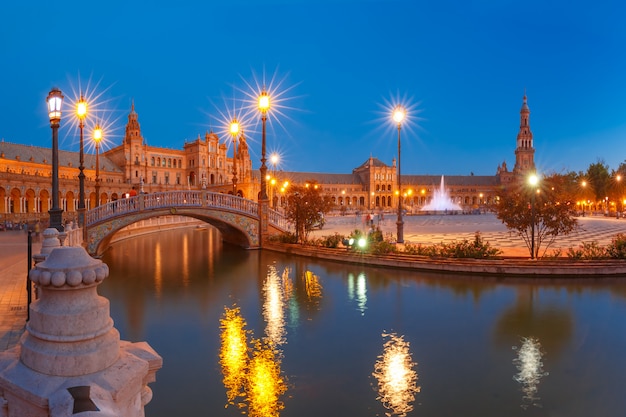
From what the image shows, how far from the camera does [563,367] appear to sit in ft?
28.3

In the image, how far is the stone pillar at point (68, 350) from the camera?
2637mm

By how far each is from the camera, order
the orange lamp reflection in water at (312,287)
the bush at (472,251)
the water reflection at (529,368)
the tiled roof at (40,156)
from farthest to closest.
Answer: the tiled roof at (40,156) < the bush at (472,251) < the orange lamp reflection in water at (312,287) < the water reflection at (529,368)

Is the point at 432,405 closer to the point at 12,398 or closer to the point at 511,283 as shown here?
the point at 12,398

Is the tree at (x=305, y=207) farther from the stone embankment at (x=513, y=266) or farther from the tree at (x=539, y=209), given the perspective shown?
the tree at (x=539, y=209)

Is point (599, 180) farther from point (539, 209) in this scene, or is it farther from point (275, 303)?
point (275, 303)

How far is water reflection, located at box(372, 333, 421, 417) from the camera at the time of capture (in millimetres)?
7191

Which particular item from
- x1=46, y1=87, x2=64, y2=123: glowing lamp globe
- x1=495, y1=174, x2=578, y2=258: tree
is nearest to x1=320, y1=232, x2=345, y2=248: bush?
x1=495, y1=174, x2=578, y2=258: tree

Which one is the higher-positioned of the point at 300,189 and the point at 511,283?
the point at 300,189

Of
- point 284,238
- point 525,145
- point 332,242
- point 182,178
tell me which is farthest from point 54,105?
point 525,145

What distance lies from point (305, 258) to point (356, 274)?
5.44 meters

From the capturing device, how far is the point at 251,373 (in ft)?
27.6

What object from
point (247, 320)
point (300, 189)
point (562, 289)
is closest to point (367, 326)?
point (247, 320)

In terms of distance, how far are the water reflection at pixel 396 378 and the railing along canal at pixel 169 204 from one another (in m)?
18.3

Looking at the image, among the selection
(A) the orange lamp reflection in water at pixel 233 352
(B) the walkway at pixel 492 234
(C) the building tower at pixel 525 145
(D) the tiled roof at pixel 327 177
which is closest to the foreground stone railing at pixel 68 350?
(A) the orange lamp reflection in water at pixel 233 352
